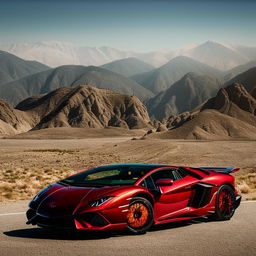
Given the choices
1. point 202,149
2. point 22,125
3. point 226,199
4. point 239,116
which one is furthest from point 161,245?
point 22,125

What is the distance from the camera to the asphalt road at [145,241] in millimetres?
6625

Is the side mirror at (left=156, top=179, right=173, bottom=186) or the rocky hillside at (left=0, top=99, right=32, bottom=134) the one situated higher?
the side mirror at (left=156, top=179, right=173, bottom=186)

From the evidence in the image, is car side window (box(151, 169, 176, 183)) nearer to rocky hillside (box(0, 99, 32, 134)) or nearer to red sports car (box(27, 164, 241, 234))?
red sports car (box(27, 164, 241, 234))

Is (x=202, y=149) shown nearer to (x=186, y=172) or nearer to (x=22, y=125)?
(x=186, y=172)

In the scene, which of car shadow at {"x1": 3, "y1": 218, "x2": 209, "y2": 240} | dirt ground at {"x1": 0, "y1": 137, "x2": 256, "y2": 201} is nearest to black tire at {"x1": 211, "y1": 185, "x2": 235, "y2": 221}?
car shadow at {"x1": 3, "y1": 218, "x2": 209, "y2": 240}

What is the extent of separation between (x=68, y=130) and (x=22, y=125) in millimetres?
43242

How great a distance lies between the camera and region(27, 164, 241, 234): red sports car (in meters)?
7.20

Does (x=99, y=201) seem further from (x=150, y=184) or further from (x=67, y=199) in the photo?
(x=150, y=184)

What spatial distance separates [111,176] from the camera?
28.3ft

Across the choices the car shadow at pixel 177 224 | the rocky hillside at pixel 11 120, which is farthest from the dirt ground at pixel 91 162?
the rocky hillside at pixel 11 120

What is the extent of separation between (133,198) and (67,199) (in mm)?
1089

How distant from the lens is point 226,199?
9.34 meters

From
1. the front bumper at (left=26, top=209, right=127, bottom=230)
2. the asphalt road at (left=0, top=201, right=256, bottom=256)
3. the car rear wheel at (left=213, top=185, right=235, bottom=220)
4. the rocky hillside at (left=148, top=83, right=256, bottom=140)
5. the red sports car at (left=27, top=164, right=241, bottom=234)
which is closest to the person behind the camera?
the asphalt road at (left=0, top=201, right=256, bottom=256)

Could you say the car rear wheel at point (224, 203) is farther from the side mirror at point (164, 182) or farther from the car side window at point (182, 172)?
the side mirror at point (164, 182)
